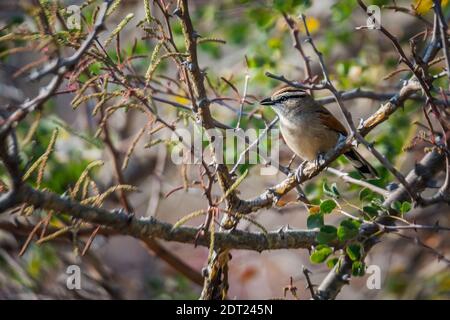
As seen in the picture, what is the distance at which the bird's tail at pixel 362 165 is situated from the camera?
4.29m

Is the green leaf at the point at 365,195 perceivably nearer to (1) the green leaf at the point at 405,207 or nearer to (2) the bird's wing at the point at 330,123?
(1) the green leaf at the point at 405,207

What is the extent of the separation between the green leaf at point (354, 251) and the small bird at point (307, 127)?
1.15 metres

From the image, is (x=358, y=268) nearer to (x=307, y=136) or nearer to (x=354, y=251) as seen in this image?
(x=354, y=251)

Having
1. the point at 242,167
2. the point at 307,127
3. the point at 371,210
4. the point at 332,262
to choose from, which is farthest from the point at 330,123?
the point at 371,210

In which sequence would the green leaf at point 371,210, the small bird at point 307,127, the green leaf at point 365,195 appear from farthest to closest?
the small bird at point 307,127 < the green leaf at point 365,195 < the green leaf at point 371,210

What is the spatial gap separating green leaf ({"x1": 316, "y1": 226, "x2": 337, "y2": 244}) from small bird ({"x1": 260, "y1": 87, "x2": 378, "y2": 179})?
1192 mm

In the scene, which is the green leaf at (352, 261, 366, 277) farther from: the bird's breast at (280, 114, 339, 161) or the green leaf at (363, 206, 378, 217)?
the bird's breast at (280, 114, 339, 161)

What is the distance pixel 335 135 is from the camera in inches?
187

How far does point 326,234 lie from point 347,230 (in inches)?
4.3

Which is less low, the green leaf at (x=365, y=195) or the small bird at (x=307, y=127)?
the small bird at (x=307, y=127)

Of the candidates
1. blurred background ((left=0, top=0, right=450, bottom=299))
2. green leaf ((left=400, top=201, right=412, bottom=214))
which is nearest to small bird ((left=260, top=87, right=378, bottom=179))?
blurred background ((left=0, top=0, right=450, bottom=299))

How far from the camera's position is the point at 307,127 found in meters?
4.66

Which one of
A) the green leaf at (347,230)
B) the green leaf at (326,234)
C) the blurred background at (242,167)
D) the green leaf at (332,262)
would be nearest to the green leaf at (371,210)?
the green leaf at (347,230)

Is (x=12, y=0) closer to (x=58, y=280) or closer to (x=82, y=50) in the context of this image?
(x=58, y=280)
